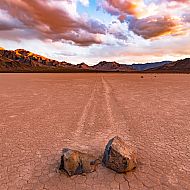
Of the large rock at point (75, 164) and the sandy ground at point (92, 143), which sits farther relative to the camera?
the large rock at point (75, 164)

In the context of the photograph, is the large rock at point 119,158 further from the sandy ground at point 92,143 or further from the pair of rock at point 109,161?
the sandy ground at point 92,143

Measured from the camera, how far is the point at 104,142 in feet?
19.5

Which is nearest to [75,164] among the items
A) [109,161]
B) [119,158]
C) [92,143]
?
[109,161]

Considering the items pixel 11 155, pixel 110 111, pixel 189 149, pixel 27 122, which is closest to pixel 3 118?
pixel 27 122

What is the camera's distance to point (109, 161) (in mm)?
4438

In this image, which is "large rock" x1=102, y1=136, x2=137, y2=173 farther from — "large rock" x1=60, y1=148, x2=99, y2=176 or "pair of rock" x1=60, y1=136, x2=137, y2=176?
"large rock" x1=60, y1=148, x2=99, y2=176

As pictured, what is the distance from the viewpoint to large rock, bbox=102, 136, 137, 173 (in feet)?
14.2

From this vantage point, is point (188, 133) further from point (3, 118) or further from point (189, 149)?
point (3, 118)

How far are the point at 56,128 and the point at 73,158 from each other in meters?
3.24

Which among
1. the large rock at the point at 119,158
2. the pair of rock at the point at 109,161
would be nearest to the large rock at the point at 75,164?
the pair of rock at the point at 109,161

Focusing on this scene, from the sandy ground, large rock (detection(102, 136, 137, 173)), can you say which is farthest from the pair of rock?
the sandy ground

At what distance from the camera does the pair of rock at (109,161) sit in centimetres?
429

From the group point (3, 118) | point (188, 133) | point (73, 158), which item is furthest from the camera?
point (3, 118)

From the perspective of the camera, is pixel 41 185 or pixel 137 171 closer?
pixel 41 185
